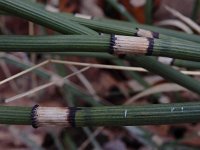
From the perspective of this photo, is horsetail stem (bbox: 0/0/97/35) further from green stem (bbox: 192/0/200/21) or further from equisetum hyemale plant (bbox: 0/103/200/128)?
→ green stem (bbox: 192/0/200/21)

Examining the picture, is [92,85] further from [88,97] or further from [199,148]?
[199,148]

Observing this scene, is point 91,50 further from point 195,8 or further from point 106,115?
point 195,8

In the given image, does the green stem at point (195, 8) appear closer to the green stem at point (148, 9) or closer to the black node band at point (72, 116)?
the green stem at point (148, 9)

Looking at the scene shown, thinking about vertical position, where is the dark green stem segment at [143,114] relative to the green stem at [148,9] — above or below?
below

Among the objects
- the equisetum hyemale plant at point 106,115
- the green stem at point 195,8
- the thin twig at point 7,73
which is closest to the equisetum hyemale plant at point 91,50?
the equisetum hyemale plant at point 106,115

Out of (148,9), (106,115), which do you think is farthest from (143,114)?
(148,9)

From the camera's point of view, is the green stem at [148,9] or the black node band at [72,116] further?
the green stem at [148,9]

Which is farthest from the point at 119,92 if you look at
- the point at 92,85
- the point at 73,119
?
the point at 73,119

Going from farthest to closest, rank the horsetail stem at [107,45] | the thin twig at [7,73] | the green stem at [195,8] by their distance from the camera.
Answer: the thin twig at [7,73], the green stem at [195,8], the horsetail stem at [107,45]
